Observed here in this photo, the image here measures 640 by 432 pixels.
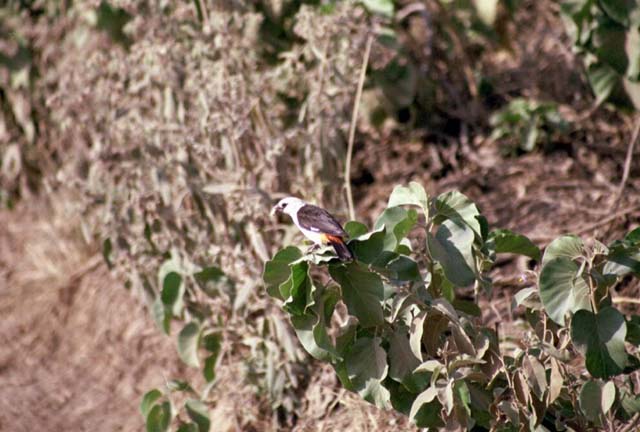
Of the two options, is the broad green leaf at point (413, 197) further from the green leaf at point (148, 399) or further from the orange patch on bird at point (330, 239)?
the green leaf at point (148, 399)

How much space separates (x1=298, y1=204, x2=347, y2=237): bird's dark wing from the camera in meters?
2.61

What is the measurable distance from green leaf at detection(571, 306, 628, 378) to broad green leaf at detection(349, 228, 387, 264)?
1.67ft

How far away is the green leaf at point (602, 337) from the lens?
8.23 ft

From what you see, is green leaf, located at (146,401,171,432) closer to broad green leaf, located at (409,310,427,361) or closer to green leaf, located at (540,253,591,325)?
broad green leaf, located at (409,310,427,361)

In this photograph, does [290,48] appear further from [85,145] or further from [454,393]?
[454,393]

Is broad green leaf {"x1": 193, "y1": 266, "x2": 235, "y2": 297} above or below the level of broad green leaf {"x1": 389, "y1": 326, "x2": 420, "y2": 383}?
below

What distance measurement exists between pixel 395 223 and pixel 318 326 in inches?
12.9

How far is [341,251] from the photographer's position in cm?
254

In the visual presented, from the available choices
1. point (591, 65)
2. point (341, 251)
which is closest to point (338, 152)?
point (591, 65)

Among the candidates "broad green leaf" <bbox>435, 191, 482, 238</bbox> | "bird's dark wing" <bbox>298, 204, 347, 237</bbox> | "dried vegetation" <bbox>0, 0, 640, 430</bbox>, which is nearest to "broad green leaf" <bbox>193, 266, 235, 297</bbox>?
"dried vegetation" <bbox>0, 0, 640, 430</bbox>

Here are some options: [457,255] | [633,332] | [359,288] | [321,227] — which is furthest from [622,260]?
[321,227]

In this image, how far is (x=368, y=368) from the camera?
2.67m

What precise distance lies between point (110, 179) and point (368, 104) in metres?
1.39

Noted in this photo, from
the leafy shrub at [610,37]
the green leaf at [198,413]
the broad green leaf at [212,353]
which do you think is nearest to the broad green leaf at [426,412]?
the green leaf at [198,413]
